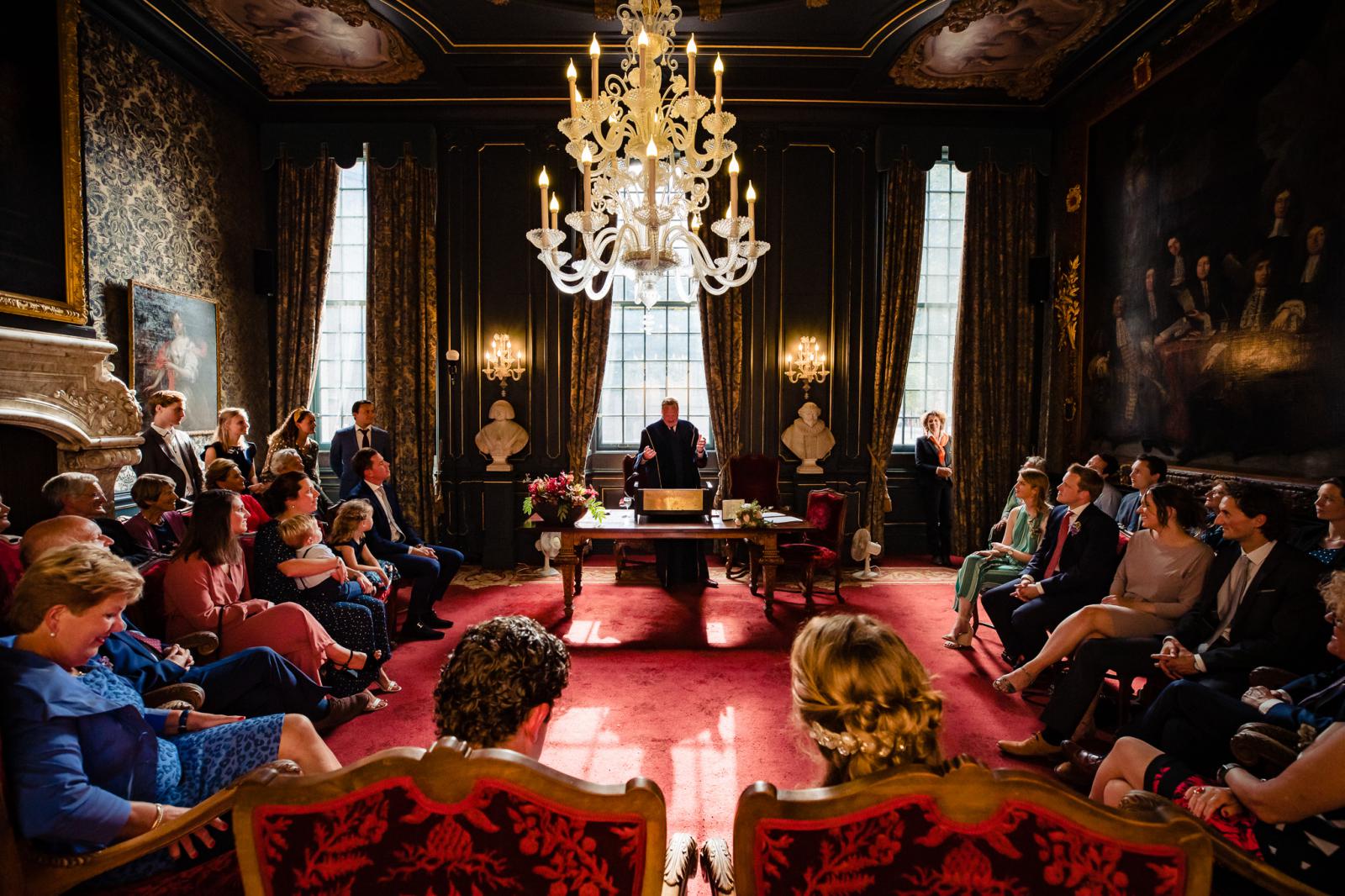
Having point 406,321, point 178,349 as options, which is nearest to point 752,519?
point 406,321

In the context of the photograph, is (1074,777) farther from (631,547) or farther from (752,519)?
(631,547)

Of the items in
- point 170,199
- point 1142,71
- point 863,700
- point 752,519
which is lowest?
point 752,519

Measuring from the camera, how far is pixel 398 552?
5172 millimetres

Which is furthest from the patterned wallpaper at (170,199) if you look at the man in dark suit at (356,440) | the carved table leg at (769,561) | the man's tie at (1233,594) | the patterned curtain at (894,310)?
the man's tie at (1233,594)

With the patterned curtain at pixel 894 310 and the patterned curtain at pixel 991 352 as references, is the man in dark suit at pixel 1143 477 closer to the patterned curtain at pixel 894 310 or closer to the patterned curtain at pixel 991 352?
the patterned curtain at pixel 991 352

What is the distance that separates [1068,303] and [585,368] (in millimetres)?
5074

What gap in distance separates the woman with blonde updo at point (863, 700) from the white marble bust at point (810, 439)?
6.33 meters

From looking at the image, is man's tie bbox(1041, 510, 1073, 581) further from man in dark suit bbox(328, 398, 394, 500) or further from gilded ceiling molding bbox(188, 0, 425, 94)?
gilded ceiling molding bbox(188, 0, 425, 94)

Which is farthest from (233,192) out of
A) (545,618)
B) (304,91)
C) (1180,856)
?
(1180,856)

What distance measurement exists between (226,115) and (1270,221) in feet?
29.2

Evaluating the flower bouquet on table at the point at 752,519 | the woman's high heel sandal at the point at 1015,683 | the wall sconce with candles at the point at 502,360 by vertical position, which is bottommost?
the woman's high heel sandal at the point at 1015,683

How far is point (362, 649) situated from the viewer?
3855mm

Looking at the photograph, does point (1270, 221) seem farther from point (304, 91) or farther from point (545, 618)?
point (304, 91)

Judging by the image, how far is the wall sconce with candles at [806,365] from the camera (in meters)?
7.67
